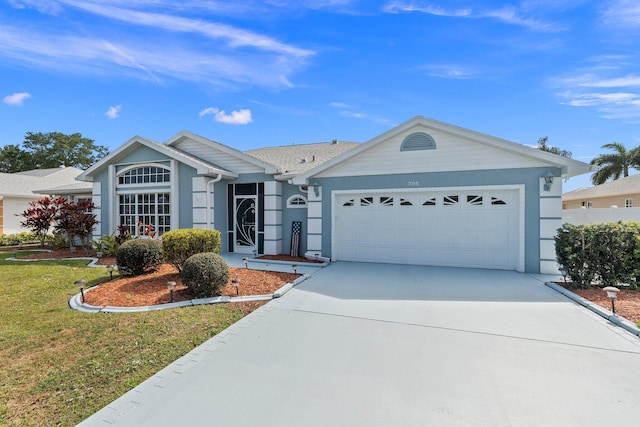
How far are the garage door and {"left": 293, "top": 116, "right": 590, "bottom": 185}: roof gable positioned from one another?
810 millimetres

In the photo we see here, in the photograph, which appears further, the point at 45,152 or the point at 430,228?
the point at 45,152

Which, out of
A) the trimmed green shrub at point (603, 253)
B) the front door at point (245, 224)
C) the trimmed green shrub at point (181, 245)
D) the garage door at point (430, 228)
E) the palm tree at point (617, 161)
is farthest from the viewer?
the palm tree at point (617, 161)

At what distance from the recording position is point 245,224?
488 inches

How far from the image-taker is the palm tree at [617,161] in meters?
28.7

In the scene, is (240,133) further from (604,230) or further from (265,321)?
(604,230)

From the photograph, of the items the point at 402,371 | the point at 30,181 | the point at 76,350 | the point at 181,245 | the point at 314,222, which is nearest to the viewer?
the point at 402,371

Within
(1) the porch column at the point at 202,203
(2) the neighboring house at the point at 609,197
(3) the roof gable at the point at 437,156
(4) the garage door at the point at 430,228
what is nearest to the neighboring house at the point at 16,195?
(1) the porch column at the point at 202,203

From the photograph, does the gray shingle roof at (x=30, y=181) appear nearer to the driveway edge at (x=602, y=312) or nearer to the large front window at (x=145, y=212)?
the large front window at (x=145, y=212)

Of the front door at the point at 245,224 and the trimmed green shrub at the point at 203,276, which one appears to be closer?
the trimmed green shrub at the point at 203,276

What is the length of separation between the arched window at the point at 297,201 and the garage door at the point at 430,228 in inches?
59.8

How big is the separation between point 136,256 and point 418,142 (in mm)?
8855

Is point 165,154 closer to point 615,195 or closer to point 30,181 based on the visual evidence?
point 30,181

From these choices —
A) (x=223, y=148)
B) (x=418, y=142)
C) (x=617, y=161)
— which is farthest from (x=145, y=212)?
(x=617, y=161)

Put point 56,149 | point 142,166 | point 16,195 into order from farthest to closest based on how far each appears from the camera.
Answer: point 56,149 < point 16,195 < point 142,166
